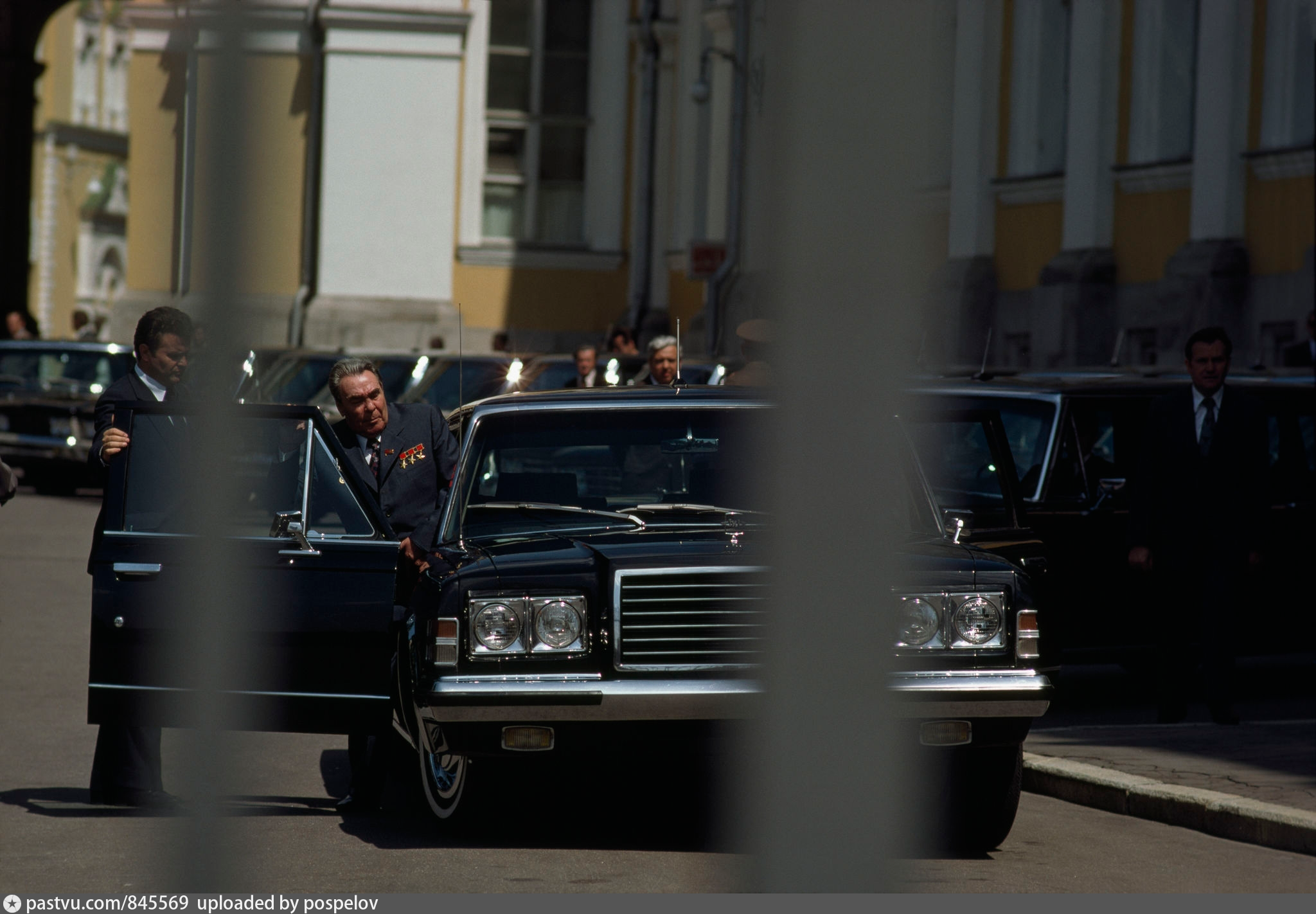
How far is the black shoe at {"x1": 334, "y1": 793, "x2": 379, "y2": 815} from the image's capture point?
7.53m

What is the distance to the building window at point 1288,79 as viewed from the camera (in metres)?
18.9

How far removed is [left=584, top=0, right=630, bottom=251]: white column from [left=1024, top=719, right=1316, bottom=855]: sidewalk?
2705cm

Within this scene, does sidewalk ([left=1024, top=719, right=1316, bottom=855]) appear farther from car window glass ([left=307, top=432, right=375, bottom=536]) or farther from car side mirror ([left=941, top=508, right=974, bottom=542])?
car window glass ([left=307, top=432, right=375, bottom=536])

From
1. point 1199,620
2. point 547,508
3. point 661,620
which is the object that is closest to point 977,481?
point 1199,620

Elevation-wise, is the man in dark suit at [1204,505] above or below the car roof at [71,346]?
below

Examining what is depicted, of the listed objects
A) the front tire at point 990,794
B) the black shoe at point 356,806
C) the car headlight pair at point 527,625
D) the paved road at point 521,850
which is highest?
the car headlight pair at point 527,625

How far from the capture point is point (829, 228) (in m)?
1.20

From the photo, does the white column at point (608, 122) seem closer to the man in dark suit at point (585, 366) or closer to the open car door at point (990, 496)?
the man in dark suit at point (585, 366)

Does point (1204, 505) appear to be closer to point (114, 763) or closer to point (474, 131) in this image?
point (114, 763)

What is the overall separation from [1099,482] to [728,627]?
5.73m

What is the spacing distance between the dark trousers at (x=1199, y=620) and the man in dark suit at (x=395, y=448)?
3639 mm

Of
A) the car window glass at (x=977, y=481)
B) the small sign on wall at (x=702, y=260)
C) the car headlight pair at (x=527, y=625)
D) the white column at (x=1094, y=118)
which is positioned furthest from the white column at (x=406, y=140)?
the car headlight pair at (x=527, y=625)

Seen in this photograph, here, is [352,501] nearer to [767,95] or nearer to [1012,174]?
[767,95]

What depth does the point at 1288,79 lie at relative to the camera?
62.8 feet
